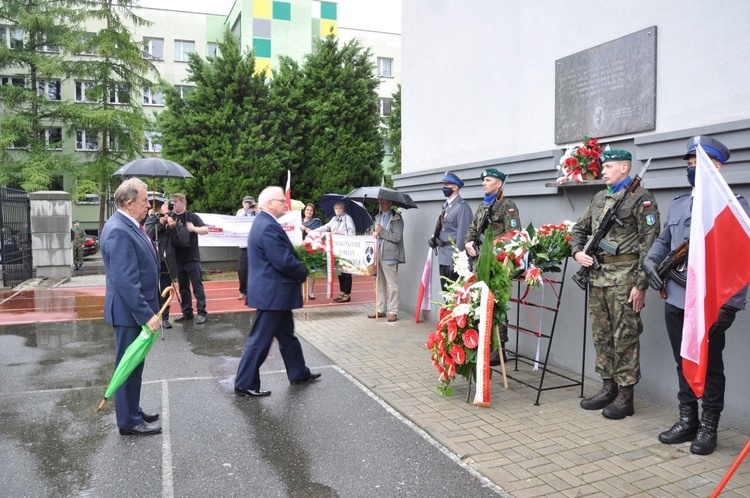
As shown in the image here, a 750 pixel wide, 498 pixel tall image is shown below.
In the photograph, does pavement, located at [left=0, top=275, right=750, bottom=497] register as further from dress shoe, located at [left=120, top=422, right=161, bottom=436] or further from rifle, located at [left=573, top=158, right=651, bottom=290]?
rifle, located at [left=573, top=158, right=651, bottom=290]

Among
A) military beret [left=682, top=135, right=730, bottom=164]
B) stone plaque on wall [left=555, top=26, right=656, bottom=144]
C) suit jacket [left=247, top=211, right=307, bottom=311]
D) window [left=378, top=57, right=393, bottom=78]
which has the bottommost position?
suit jacket [left=247, top=211, right=307, bottom=311]

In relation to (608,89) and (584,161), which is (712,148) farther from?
(608,89)

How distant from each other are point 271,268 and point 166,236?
4.35 meters

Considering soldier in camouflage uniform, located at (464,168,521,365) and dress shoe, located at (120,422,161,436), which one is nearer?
dress shoe, located at (120,422,161,436)

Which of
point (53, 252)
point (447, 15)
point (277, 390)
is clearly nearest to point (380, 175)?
point (53, 252)

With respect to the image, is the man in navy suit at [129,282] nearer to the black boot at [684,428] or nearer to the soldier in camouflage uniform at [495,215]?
the soldier in camouflage uniform at [495,215]

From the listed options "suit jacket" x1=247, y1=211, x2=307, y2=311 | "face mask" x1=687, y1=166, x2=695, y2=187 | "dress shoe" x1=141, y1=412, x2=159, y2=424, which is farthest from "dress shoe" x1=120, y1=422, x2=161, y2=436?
"face mask" x1=687, y1=166, x2=695, y2=187

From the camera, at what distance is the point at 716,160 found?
14.7 feet

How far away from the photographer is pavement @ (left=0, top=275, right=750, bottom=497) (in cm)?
399

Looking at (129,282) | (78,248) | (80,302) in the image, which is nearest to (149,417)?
(129,282)

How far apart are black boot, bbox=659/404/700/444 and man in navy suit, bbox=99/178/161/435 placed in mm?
3828

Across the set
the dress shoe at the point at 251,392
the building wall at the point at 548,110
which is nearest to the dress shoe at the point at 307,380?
the dress shoe at the point at 251,392

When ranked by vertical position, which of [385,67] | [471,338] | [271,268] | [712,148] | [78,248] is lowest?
[78,248]

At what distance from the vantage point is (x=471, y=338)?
5.57m
